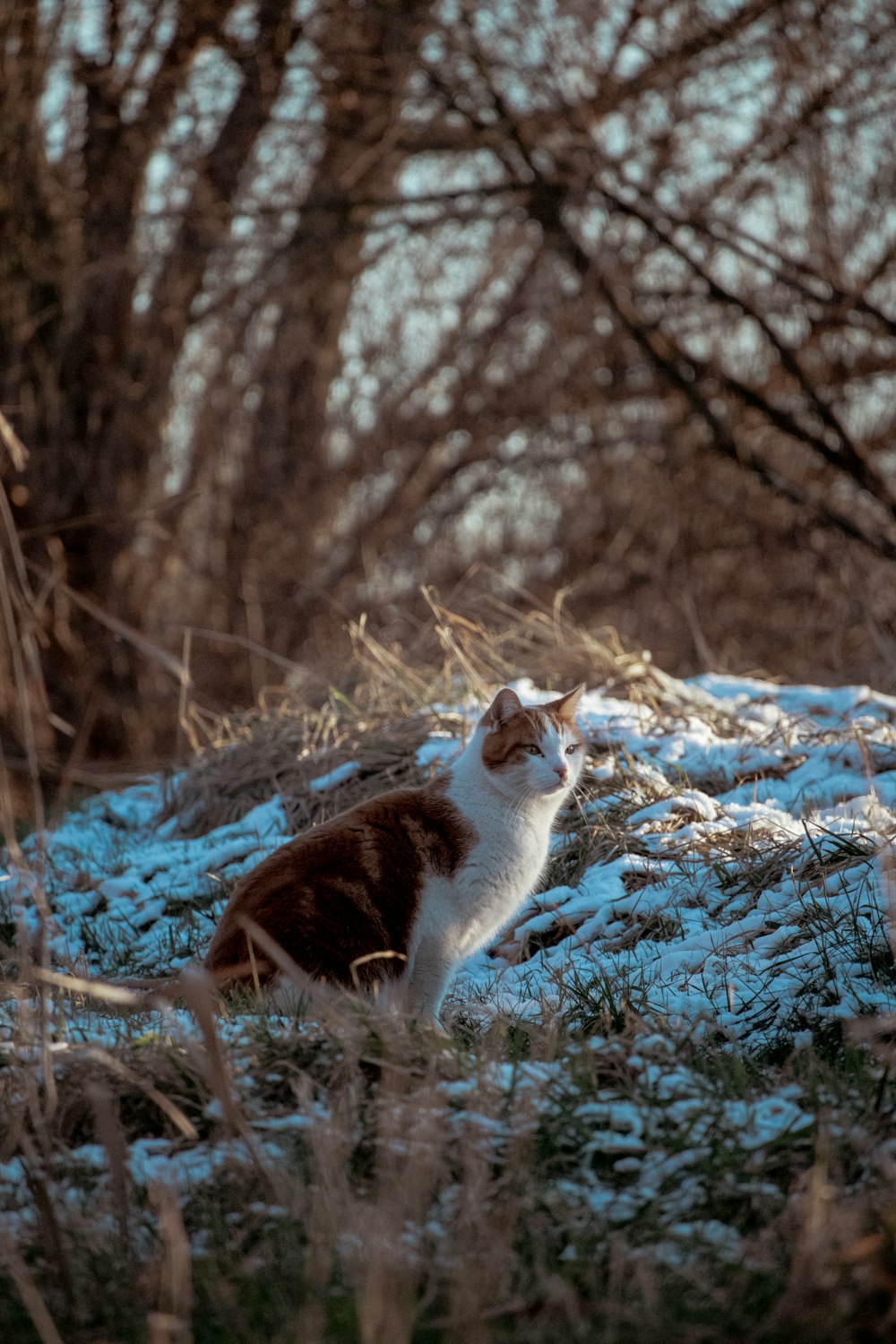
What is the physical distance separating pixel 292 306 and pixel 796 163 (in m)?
3.98

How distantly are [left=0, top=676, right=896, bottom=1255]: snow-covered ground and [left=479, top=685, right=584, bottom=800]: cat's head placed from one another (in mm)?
531

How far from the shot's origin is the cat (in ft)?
10.7

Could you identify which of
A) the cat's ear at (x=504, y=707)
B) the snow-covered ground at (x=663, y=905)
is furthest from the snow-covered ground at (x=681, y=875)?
the cat's ear at (x=504, y=707)

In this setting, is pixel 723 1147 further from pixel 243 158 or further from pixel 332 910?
pixel 243 158

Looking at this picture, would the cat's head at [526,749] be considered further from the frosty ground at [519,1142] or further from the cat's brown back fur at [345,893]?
the frosty ground at [519,1142]

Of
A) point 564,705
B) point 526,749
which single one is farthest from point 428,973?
point 564,705

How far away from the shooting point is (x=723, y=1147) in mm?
2377

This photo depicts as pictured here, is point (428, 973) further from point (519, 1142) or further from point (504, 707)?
point (519, 1142)

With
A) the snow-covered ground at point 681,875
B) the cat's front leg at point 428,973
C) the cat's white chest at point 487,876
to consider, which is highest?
the cat's white chest at point 487,876

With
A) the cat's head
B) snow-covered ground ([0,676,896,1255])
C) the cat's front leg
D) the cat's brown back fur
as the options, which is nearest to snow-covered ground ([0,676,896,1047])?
snow-covered ground ([0,676,896,1255])

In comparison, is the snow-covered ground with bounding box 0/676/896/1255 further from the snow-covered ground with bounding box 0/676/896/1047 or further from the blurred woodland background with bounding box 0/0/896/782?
the blurred woodland background with bounding box 0/0/896/782

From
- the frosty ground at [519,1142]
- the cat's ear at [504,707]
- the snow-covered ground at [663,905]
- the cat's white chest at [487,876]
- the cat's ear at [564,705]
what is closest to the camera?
the frosty ground at [519,1142]

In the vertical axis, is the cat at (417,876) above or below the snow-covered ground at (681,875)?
above

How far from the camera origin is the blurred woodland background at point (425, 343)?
27.4 ft
